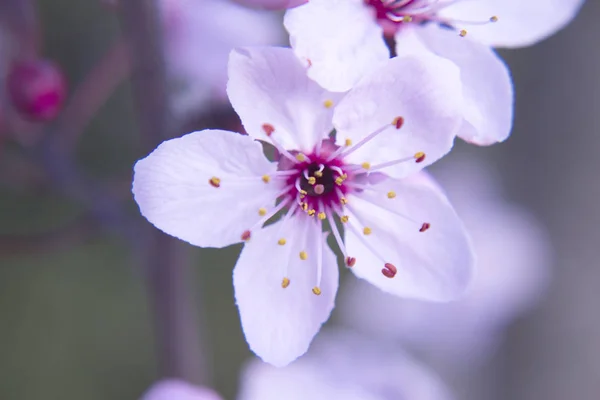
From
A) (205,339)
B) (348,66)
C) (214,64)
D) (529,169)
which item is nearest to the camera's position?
(348,66)

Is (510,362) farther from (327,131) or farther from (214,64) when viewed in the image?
(327,131)

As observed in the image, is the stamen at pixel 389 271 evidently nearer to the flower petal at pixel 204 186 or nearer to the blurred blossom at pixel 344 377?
the flower petal at pixel 204 186

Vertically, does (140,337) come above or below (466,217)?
below

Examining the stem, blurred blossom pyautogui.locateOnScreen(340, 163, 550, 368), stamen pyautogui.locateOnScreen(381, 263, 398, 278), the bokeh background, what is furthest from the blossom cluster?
the bokeh background

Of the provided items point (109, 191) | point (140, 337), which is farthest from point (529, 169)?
point (109, 191)

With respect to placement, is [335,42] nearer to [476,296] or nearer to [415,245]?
[415,245]

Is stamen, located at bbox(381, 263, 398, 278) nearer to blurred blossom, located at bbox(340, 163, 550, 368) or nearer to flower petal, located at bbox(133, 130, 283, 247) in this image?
flower petal, located at bbox(133, 130, 283, 247)

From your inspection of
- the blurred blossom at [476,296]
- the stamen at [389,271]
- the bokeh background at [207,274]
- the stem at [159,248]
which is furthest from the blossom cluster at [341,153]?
the bokeh background at [207,274]

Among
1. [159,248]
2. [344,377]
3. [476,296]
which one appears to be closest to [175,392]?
[159,248]
